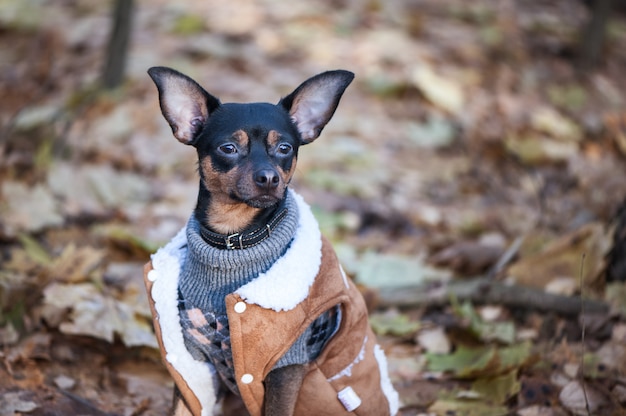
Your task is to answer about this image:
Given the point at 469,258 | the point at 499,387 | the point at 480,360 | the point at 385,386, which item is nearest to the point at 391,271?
the point at 469,258

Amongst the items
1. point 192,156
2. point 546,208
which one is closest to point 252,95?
point 192,156

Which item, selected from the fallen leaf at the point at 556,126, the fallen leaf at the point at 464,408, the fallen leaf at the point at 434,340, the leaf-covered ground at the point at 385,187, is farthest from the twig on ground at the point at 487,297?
the fallen leaf at the point at 556,126

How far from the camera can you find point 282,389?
115 inches

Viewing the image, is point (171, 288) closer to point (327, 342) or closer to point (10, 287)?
point (327, 342)

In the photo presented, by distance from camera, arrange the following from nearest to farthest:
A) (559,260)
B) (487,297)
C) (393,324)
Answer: (393,324), (487,297), (559,260)

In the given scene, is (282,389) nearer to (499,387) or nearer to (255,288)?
(255,288)

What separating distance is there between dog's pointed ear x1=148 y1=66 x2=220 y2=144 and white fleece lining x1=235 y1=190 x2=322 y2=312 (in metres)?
0.70

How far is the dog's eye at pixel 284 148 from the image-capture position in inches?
124

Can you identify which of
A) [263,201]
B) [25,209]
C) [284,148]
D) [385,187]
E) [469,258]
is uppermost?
[284,148]

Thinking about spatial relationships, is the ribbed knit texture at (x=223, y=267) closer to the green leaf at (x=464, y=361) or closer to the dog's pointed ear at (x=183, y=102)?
the dog's pointed ear at (x=183, y=102)

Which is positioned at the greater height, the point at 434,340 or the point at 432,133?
the point at 434,340

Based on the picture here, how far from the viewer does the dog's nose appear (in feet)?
9.50

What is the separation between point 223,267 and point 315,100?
0.94 m

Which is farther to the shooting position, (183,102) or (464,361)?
(464,361)
